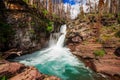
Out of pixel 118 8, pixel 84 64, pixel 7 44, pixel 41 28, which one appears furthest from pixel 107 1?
pixel 7 44

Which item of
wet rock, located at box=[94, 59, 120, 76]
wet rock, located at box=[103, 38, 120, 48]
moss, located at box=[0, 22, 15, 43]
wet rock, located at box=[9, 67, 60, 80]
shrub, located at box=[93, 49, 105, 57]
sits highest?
moss, located at box=[0, 22, 15, 43]

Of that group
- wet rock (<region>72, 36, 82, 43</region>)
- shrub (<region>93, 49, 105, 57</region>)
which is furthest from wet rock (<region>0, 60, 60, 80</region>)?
wet rock (<region>72, 36, 82, 43</region>)

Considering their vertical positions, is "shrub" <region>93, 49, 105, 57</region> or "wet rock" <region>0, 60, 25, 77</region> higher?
"wet rock" <region>0, 60, 25, 77</region>

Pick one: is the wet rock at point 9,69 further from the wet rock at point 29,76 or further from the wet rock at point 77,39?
the wet rock at point 77,39

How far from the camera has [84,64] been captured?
590 inches

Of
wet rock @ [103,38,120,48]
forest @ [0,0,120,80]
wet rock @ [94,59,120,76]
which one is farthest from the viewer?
wet rock @ [103,38,120,48]

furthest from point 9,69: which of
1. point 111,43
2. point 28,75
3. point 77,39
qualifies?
point 77,39

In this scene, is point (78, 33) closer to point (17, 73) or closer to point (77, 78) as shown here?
point (77, 78)

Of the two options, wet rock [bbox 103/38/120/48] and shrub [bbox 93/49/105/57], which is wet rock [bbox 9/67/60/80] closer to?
shrub [bbox 93/49/105/57]

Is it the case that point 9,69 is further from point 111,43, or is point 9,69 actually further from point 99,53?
point 111,43


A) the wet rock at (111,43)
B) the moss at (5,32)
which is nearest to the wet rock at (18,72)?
the moss at (5,32)

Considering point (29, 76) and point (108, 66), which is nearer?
point (29, 76)

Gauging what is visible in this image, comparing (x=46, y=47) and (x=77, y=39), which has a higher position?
(x=77, y=39)

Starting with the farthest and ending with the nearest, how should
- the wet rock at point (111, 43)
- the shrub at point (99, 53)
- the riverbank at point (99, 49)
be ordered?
the wet rock at point (111, 43)
the shrub at point (99, 53)
the riverbank at point (99, 49)
